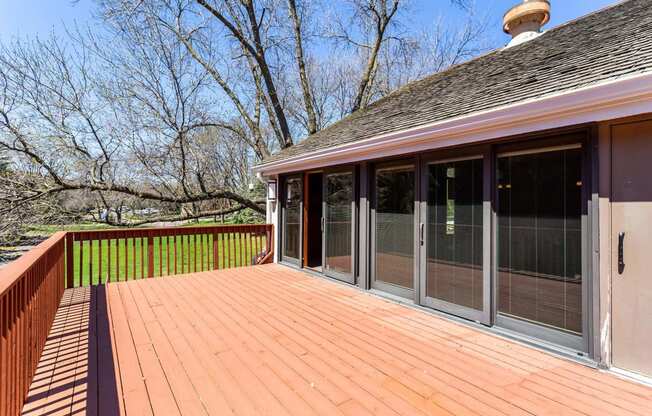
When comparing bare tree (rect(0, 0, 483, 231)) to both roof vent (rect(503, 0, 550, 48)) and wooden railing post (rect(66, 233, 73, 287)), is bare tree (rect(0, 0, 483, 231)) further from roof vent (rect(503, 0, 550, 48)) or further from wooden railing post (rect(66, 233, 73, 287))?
roof vent (rect(503, 0, 550, 48))

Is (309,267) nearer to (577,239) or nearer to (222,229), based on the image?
(222,229)

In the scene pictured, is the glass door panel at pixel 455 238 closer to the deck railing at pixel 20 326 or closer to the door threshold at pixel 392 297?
the door threshold at pixel 392 297

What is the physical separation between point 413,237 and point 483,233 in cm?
99

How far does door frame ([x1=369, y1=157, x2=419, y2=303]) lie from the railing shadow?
3.33 metres

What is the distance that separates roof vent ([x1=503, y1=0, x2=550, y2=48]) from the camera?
6.23 meters

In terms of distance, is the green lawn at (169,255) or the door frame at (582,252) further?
the green lawn at (169,255)

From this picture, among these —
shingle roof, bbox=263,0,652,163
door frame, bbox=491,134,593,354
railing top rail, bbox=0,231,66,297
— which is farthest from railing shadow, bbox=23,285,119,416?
shingle roof, bbox=263,0,652,163

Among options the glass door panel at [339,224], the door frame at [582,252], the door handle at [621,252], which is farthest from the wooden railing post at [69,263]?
the door handle at [621,252]

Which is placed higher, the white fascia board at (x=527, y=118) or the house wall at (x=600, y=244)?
the white fascia board at (x=527, y=118)

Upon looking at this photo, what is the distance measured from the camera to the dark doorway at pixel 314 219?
679 centimetres

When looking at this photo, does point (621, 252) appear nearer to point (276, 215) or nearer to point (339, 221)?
point (339, 221)

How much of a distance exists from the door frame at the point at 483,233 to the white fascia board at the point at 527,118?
0.58ft

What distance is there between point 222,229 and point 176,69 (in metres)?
6.52

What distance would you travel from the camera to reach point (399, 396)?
2.35 meters
